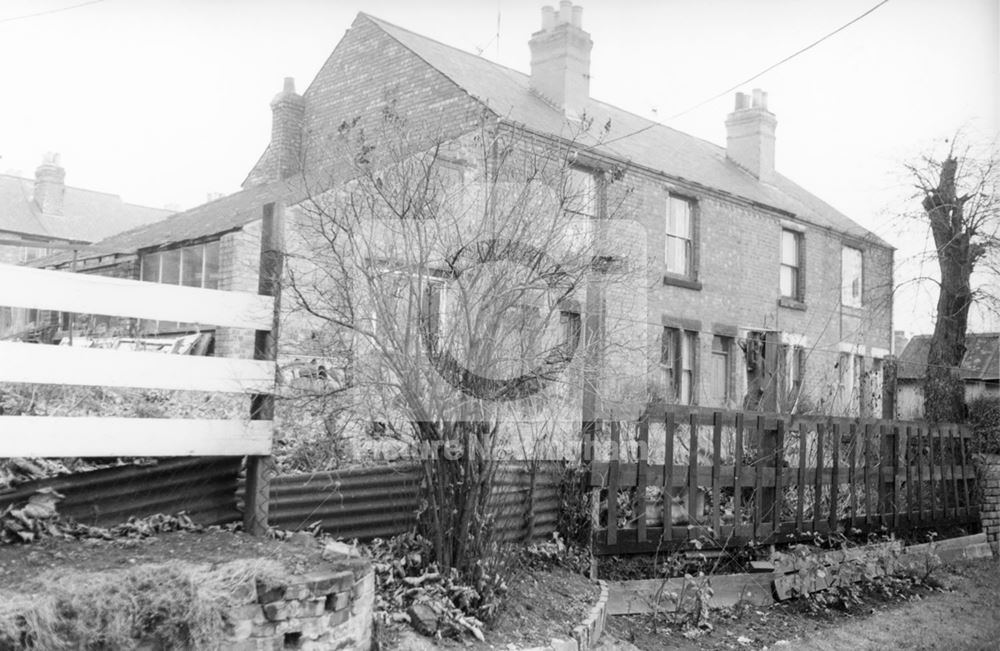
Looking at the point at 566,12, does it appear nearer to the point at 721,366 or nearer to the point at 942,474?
the point at 721,366

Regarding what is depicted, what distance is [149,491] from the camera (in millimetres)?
5133

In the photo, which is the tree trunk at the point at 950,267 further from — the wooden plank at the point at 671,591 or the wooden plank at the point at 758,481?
the wooden plank at the point at 671,591

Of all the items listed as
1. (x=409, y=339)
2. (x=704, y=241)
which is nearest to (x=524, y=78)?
(x=704, y=241)

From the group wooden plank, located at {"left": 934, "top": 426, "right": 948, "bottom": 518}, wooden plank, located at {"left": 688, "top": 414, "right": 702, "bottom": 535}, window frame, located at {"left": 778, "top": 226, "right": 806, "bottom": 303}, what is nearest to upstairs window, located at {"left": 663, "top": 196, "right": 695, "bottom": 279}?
window frame, located at {"left": 778, "top": 226, "right": 806, "bottom": 303}

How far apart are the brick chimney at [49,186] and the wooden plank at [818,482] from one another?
109 ft

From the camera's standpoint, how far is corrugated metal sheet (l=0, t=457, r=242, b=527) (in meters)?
4.85

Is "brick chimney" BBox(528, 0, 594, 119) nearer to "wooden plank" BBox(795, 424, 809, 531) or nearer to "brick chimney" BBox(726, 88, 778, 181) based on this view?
"brick chimney" BBox(726, 88, 778, 181)

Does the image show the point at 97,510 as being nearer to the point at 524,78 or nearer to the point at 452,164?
the point at 452,164

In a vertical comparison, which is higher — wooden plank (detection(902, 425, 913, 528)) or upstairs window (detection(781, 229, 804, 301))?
upstairs window (detection(781, 229, 804, 301))

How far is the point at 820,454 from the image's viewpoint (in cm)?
922

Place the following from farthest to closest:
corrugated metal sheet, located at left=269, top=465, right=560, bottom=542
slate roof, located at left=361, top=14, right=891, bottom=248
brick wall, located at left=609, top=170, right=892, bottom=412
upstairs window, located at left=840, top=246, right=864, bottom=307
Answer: upstairs window, located at left=840, top=246, right=864, bottom=307 < brick wall, located at left=609, top=170, right=892, bottom=412 < slate roof, located at left=361, top=14, right=891, bottom=248 < corrugated metal sheet, located at left=269, top=465, right=560, bottom=542

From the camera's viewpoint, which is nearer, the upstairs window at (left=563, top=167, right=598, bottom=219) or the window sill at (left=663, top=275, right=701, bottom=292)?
the upstairs window at (left=563, top=167, right=598, bottom=219)

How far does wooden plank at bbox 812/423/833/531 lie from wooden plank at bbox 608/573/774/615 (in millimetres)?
1322

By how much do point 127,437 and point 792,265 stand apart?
17320 millimetres
